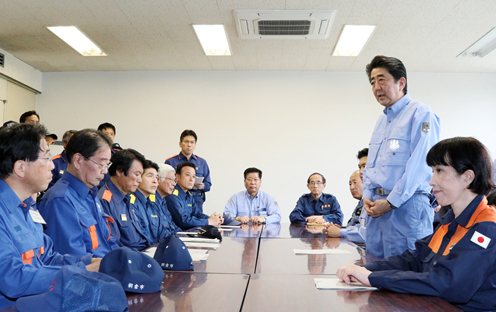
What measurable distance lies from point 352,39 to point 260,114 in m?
1.99

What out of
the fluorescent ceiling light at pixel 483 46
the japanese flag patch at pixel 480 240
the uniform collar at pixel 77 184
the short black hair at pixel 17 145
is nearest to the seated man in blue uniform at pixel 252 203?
the uniform collar at pixel 77 184

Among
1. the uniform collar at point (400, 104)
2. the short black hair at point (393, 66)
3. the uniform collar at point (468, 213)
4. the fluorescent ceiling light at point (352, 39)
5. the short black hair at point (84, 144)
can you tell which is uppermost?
the fluorescent ceiling light at point (352, 39)

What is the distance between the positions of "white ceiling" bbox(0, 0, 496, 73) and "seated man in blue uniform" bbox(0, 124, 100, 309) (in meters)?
2.98

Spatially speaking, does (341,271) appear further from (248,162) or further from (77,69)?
(77,69)

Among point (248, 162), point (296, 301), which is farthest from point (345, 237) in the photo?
point (248, 162)

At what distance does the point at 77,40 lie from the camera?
539cm

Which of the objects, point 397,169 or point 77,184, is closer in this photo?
point 77,184

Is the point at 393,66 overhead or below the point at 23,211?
overhead

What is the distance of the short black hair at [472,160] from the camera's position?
1.45 m

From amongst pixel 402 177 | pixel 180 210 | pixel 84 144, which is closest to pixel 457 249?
pixel 402 177

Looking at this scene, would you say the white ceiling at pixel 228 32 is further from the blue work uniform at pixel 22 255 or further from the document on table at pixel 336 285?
the document on table at pixel 336 285

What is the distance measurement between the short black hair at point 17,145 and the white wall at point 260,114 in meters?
5.04

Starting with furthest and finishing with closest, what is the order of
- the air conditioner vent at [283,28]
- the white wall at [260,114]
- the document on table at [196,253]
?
the white wall at [260,114] < the air conditioner vent at [283,28] < the document on table at [196,253]

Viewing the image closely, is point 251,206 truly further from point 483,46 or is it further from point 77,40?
point 483,46
